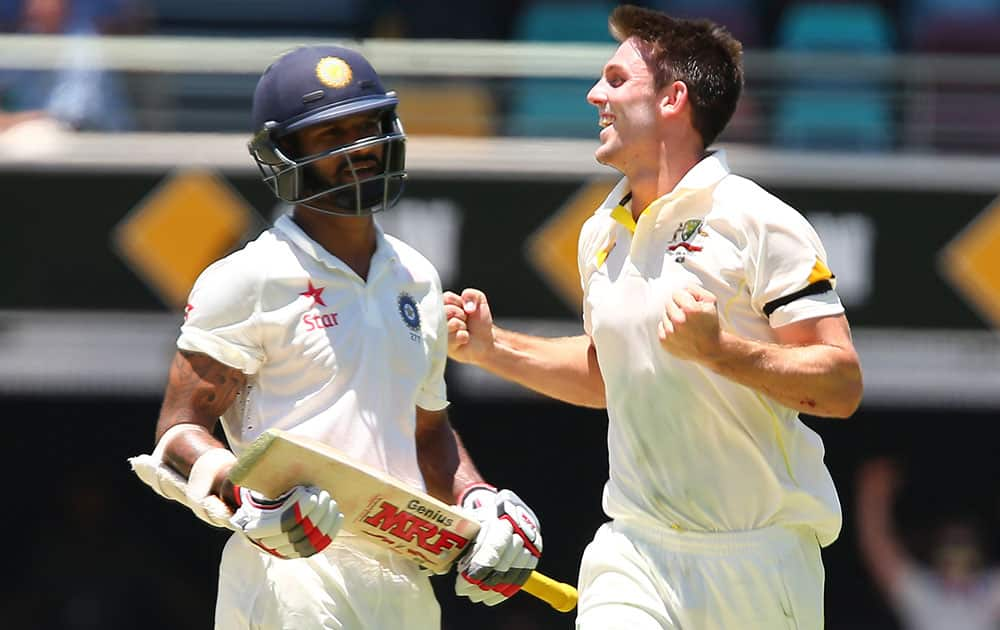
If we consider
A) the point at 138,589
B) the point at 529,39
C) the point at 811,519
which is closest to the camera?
the point at 811,519

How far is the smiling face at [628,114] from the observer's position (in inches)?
161

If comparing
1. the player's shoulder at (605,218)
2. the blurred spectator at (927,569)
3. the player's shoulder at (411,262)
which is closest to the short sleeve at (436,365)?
the player's shoulder at (411,262)

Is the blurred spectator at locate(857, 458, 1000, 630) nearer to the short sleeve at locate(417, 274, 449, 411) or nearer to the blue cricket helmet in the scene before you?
the short sleeve at locate(417, 274, 449, 411)

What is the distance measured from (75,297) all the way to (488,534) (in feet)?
14.2

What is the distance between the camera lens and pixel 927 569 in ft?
30.5

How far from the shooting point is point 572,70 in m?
7.64

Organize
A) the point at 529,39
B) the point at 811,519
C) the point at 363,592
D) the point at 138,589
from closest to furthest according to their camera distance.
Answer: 1. the point at 363,592
2. the point at 811,519
3. the point at 529,39
4. the point at 138,589

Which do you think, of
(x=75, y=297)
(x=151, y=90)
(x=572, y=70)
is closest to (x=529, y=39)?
(x=572, y=70)

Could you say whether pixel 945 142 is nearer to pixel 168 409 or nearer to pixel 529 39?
pixel 529 39

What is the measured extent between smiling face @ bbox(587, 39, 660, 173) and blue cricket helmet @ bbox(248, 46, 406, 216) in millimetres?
506

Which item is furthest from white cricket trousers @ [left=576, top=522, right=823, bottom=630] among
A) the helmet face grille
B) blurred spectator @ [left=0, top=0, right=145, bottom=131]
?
blurred spectator @ [left=0, top=0, right=145, bottom=131]

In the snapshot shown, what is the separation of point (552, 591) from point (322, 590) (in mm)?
631

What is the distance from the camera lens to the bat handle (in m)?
4.09

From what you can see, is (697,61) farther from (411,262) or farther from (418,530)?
(418,530)
